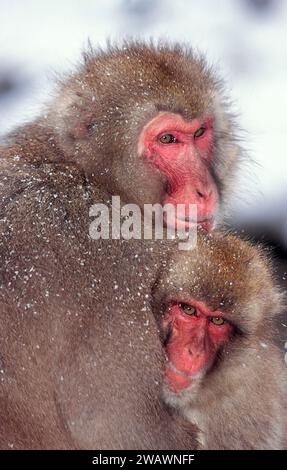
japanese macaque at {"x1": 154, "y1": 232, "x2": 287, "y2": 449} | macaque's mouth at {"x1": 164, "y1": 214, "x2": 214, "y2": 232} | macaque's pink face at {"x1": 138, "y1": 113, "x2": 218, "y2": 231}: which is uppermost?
macaque's pink face at {"x1": 138, "y1": 113, "x2": 218, "y2": 231}

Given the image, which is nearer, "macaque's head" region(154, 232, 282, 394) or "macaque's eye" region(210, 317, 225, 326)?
"macaque's head" region(154, 232, 282, 394)

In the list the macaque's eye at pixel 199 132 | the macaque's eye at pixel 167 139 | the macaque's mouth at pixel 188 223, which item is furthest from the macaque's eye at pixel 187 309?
the macaque's eye at pixel 199 132

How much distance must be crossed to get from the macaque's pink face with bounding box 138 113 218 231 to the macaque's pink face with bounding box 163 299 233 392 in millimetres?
432

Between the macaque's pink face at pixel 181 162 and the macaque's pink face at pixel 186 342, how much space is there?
17.0 inches

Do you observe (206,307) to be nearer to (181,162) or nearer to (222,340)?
(222,340)

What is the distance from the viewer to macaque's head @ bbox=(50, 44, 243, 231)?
394cm

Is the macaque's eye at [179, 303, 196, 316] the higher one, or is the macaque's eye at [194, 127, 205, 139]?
the macaque's eye at [194, 127, 205, 139]

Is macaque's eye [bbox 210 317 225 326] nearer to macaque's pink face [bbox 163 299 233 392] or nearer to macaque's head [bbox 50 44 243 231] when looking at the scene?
macaque's pink face [bbox 163 299 233 392]

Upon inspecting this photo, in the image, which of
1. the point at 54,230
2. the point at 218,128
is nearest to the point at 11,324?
the point at 54,230

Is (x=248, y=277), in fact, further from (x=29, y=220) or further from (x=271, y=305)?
(x=29, y=220)

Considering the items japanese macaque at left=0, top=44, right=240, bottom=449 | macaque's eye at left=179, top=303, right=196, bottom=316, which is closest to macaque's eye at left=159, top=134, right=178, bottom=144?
japanese macaque at left=0, top=44, right=240, bottom=449

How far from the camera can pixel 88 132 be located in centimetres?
401

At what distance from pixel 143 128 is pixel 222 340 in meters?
0.99
